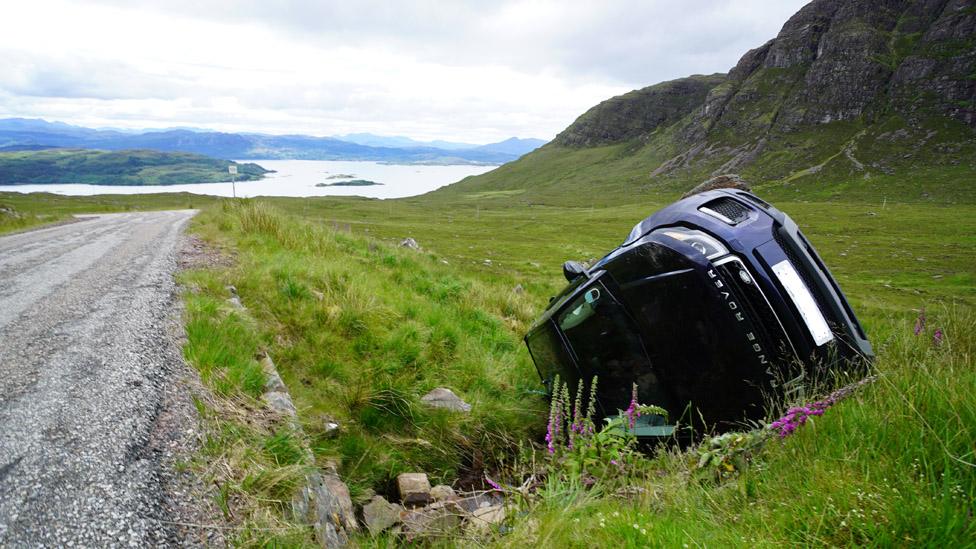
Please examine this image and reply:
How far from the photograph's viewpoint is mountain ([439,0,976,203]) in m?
98.9

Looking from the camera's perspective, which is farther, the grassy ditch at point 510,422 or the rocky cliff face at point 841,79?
the rocky cliff face at point 841,79

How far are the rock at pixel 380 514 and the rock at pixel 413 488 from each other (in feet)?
0.74

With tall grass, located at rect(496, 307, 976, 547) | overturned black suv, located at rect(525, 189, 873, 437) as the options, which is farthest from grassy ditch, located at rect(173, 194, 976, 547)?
overturned black suv, located at rect(525, 189, 873, 437)

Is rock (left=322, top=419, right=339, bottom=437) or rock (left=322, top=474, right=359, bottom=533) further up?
rock (left=322, top=419, right=339, bottom=437)

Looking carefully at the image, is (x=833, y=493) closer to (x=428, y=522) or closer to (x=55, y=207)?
(x=428, y=522)

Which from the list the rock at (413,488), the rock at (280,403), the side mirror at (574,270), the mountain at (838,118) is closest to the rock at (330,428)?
the rock at (280,403)

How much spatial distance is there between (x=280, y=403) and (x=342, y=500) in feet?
3.60

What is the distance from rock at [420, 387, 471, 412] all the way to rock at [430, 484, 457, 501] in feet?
3.93

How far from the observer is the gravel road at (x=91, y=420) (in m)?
2.22

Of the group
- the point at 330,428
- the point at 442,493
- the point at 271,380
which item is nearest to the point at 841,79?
the point at 442,493

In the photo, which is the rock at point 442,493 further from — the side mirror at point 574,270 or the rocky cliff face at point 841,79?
the rocky cliff face at point 841,79

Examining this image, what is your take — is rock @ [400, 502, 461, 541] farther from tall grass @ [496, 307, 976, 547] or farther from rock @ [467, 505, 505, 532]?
tall grass @ [496, 307, 976, 547]

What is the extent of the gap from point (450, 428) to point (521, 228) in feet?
223

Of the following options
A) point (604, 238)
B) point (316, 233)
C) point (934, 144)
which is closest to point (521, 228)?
point (604, 238)
